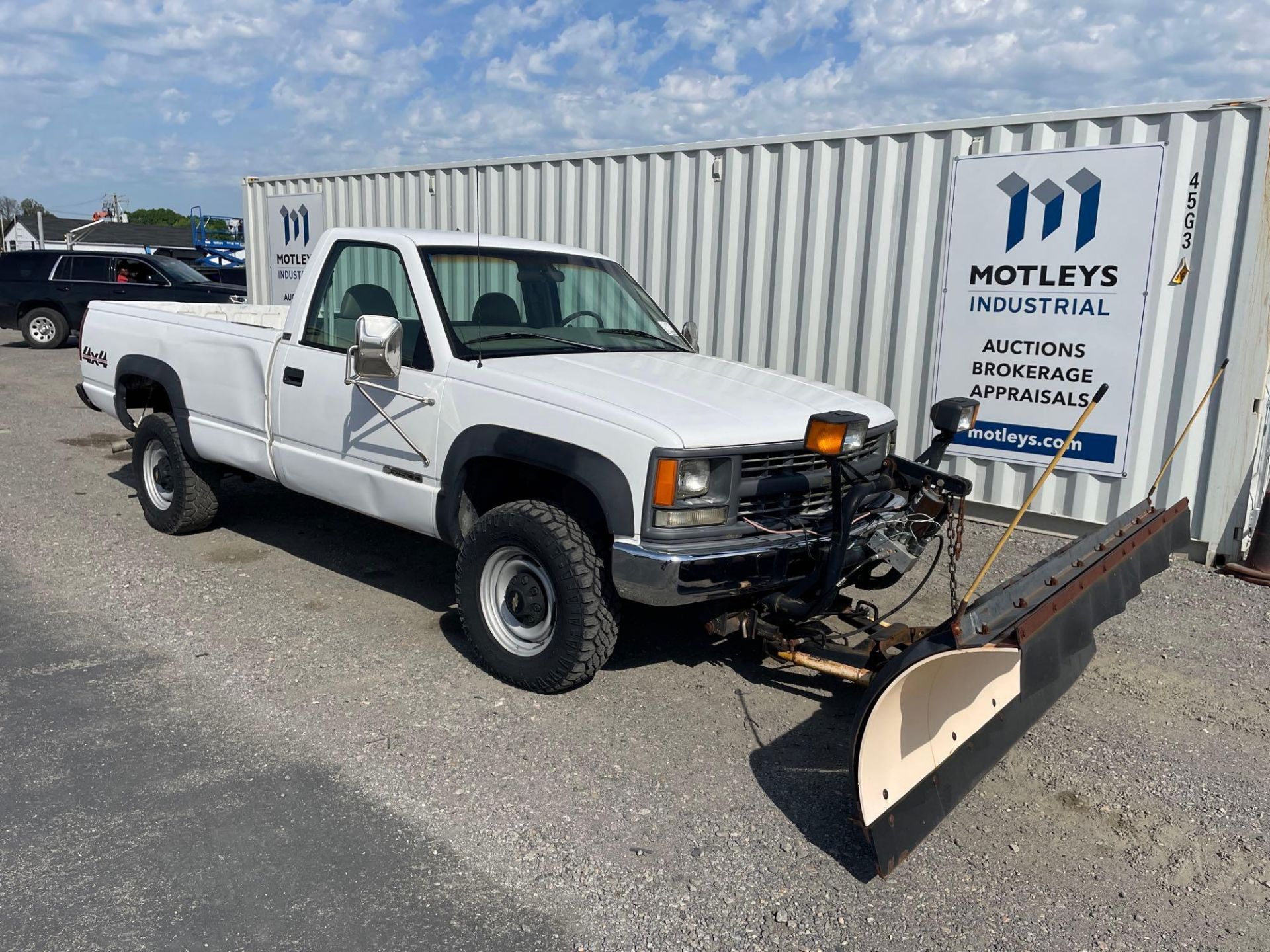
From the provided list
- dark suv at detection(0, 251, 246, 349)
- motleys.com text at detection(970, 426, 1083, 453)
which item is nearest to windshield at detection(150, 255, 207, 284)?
dark suv at detection(0, 251, 246, 349)

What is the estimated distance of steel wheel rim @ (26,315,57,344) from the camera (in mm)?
19359

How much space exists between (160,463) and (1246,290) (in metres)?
7.22

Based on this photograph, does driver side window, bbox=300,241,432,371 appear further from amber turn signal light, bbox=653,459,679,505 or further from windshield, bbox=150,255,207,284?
windshield, bbox=150,255,207,284

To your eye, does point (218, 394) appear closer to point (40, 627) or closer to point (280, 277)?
point (40, 627)

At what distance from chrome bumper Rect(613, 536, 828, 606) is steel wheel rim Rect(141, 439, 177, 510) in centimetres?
423

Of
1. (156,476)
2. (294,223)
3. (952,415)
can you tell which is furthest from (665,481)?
(294,223)

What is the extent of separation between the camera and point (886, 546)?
14.1 ft

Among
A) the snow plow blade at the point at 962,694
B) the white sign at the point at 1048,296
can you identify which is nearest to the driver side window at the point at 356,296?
the snow plow blade at the point at 962,694

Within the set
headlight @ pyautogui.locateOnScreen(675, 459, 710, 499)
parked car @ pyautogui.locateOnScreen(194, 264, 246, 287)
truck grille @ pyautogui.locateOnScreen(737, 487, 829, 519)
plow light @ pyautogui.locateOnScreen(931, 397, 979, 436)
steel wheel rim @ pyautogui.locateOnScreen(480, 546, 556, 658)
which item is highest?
parked car @ pyautogui.locateOnScreen(194, 264, 246, 287)

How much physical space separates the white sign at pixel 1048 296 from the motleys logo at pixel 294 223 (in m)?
8.60

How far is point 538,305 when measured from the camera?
218 inches

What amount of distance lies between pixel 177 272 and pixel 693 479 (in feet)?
59.8

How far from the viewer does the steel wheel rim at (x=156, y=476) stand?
7012mm

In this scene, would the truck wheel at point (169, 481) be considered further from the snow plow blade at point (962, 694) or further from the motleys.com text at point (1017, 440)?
the motleys.com text at point (1017, 440)
